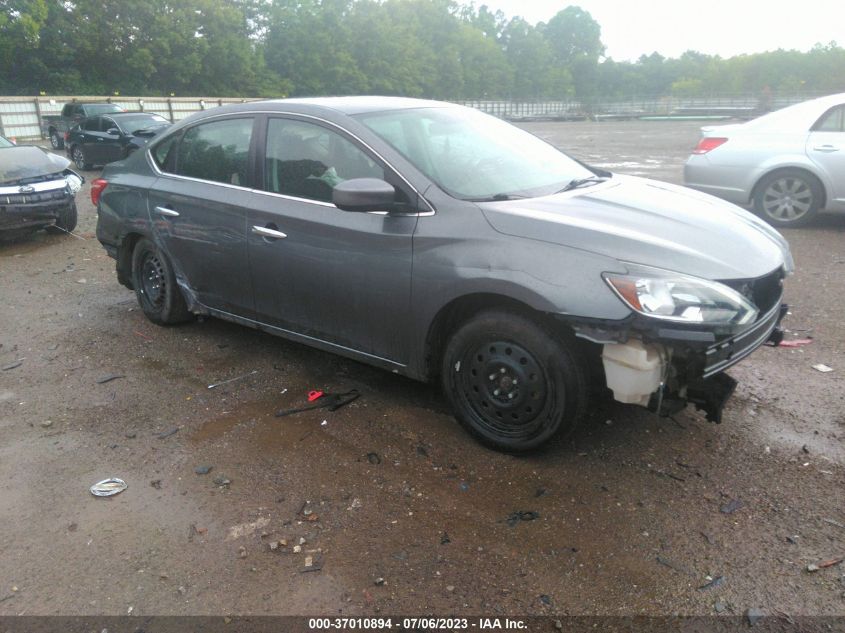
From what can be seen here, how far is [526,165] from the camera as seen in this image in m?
4.34

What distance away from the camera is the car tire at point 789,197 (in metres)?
8.38

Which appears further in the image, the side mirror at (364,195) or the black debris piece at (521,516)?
the side mirror at (364,195)

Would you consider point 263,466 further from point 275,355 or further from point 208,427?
point 275,355

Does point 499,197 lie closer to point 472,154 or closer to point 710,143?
point 472,154

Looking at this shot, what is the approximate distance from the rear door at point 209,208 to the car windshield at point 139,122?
1448 cm

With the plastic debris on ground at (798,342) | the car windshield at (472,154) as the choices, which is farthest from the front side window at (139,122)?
the plastic debris on ground at (798,342)

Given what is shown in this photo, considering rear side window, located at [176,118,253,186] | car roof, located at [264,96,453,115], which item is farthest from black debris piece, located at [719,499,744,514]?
rear side window, located at [176,118,253,186]

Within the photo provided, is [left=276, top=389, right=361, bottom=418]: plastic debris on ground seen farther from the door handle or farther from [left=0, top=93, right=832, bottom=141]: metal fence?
[left=0, top=93, right=832, bottom=141]: metal fence

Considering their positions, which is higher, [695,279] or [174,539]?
[695,279]

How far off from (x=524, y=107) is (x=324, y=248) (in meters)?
76.7

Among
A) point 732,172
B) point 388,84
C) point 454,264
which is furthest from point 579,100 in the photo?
point 454,264

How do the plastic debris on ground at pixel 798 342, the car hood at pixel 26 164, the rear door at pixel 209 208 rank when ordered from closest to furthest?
the rear door at pixel 209 208 → the plastic debris on ground at pixel 798 342 → the car hood at pixel 26 164

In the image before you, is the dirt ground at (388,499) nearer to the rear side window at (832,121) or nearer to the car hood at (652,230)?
the car hood at (652,230)

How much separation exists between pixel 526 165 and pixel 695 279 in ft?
5.04
